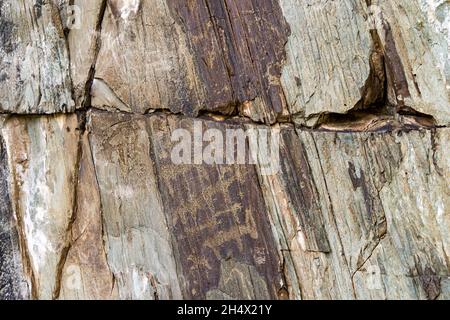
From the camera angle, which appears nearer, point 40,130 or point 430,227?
point 430,227

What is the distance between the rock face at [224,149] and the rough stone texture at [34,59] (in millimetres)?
12

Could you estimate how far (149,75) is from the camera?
5234 mm

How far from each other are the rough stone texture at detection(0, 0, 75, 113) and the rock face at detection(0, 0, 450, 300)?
0.01 metres

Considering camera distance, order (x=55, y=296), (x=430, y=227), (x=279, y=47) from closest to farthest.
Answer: (x=430, y=227) < (x=279, y=47) < (x=55, y=296)

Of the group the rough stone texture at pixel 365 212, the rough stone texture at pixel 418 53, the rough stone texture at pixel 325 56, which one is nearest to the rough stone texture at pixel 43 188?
the rough stone texture at pixel 365 212

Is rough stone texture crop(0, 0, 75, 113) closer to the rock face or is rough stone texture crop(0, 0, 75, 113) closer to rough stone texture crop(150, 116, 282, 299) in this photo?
the rock face

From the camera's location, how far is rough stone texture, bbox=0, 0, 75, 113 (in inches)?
211

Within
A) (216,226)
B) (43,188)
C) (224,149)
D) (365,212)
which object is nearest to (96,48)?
(43,188)

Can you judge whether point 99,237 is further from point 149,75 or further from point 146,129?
point 149,75

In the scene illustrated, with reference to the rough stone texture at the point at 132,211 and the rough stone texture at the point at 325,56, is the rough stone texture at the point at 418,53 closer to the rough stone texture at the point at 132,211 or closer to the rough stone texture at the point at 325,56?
the rough stone texture at the point at 325,56

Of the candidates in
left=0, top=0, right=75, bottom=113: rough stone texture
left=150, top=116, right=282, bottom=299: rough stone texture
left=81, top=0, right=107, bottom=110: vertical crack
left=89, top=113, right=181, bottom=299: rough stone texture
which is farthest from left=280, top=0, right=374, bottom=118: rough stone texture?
left=0, top=0, right=75, bottom=113: rough stone texture

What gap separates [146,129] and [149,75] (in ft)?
1.47

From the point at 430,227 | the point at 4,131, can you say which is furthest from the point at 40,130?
the point at 430,227

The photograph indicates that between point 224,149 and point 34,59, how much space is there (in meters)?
1.81
